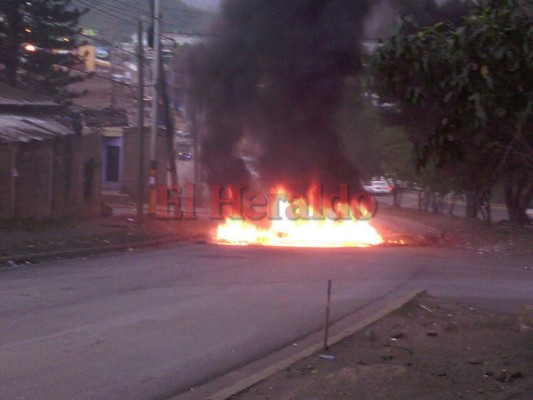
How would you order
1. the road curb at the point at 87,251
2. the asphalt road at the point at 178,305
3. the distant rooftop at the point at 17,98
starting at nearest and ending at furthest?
the asphalt road at the point at 178,305 → the road curb at the point at 87,251 → the distant rooftop at the point at 17,98

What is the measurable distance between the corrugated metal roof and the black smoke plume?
180 inches

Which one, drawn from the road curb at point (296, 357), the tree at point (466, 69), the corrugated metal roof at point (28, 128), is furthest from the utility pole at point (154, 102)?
the tree at point (466, 69)

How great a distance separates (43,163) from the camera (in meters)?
22.9

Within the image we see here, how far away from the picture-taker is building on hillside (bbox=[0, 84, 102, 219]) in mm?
21328

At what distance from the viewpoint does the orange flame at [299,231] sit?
2245 centimetres

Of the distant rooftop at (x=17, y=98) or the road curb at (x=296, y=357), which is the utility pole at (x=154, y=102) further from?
the road curb at (x=296, y=357)

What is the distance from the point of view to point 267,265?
620 inches

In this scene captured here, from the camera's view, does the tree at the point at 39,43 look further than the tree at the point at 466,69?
Yes

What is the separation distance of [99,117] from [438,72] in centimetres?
3244

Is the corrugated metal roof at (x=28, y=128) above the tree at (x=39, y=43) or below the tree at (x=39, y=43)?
below

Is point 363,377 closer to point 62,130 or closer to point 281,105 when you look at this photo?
point 281,105

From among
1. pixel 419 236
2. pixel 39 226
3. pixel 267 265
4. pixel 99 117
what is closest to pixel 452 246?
pixel 419 236

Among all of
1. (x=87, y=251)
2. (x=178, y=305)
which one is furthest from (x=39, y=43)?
(x=178, y=305)

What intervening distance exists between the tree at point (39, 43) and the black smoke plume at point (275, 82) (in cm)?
1126
